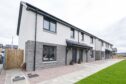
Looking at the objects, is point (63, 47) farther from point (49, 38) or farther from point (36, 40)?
point (36, 40)

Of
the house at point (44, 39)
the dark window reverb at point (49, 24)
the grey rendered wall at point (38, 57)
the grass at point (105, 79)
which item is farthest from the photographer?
the dark window reverb at point (49, 24)

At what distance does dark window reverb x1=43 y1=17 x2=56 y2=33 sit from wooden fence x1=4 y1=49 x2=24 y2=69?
4442 millimetres

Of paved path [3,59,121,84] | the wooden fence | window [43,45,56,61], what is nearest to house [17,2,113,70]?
window [43,45,56,61]

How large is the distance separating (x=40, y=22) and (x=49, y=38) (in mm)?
2192

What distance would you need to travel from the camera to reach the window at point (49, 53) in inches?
514

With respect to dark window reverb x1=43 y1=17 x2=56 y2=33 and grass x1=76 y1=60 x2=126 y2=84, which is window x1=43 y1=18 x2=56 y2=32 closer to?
dark window reverb x1=43 y1=17 x2=56 y2=33

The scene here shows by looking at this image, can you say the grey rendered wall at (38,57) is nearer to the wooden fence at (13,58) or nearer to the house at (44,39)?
the house at (44,39)

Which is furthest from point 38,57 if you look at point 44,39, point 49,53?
point 44,39

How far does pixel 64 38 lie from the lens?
54.1 feet

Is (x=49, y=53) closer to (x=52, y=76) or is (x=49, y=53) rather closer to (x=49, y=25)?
(x=49, y=25)

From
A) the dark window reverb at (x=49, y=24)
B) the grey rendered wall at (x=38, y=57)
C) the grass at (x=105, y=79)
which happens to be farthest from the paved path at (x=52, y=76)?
the dark window reverb at (x=49, y=24)

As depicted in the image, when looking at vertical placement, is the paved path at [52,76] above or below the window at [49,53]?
below

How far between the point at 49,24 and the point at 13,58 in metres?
5.80

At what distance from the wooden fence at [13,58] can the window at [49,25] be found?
14.7ft
